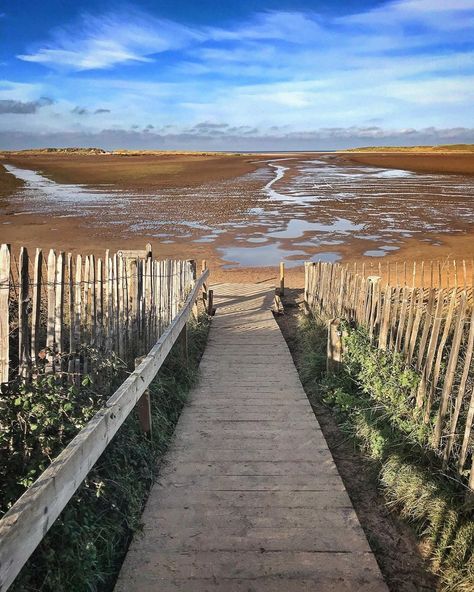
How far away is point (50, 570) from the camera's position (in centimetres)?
258

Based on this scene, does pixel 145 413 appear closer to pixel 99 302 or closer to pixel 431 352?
pixel 99 302

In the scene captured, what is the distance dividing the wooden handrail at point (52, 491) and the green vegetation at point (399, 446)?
6.83ft

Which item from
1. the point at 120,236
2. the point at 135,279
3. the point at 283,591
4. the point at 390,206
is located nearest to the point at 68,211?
the point at 120,236

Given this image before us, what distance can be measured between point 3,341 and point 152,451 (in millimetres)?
1485

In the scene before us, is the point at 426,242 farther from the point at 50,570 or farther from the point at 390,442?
the point at 50,570

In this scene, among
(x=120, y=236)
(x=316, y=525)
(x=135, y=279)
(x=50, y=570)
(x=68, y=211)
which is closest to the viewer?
(x=50, y=570)

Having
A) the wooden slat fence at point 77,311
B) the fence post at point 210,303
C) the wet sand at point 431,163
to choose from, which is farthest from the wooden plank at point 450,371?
the wet sand at point 431,163

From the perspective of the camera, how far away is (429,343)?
4426mm

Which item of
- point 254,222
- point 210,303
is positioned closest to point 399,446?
point 210,303

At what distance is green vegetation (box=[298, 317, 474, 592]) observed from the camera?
319cm

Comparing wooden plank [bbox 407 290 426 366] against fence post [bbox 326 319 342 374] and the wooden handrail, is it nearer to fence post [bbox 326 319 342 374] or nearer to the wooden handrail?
fence post [bbox 326 319 342 374]

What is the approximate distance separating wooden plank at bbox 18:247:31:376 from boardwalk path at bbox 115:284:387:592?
1.31 meters

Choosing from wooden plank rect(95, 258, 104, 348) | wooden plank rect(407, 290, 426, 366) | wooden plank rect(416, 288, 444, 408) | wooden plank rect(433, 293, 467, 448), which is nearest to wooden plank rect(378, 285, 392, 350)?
wooden plank rect(407, 290, 426, 366)

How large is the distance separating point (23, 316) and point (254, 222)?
70.8 feet
